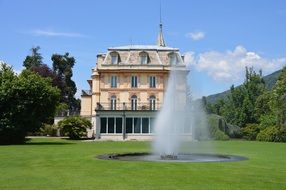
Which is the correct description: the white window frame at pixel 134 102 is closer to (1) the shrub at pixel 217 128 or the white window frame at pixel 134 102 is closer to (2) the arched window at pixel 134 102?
(2) the arched window at pixel 134 102

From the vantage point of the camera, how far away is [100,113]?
56938 millimetres

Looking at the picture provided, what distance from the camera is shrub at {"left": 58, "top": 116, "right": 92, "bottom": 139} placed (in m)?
56.7

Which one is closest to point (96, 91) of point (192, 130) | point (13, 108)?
point (192, 130)

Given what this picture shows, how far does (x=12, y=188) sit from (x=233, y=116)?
213 feet

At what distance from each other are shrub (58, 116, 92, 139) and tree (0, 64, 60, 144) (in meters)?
11.9

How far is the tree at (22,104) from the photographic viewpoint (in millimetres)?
42125

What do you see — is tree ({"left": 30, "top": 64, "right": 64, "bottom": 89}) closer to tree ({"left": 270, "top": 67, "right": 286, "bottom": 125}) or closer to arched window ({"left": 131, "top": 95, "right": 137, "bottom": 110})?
arched window ({"left": 131, "top": 95, "right": 137, "bottom": 110})

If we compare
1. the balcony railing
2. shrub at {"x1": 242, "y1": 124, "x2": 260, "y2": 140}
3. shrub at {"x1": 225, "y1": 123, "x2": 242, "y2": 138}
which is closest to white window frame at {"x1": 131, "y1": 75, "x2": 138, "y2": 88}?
the balcony railing

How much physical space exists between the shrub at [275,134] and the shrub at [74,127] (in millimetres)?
21227

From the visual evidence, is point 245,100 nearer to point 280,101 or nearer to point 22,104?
point 280,101

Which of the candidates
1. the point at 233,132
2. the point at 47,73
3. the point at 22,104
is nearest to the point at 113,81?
the point at 233,132

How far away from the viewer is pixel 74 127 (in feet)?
186

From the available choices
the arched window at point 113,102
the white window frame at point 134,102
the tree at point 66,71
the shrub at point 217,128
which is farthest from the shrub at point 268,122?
the tree at point 66,71

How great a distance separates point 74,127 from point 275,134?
2337cm
